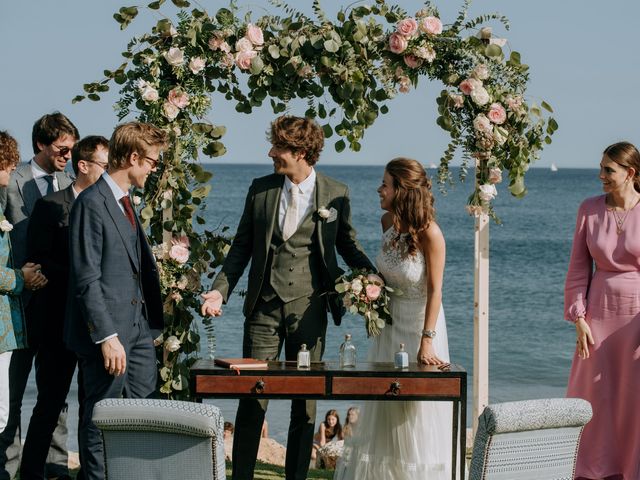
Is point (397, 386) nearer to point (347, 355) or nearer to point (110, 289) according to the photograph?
point (347, 355)

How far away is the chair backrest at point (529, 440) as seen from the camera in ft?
Answer: 12.5

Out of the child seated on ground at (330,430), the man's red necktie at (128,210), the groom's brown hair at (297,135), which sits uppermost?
the groom's brown hair at (297,135)

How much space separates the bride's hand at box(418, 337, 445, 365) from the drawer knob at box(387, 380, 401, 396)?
28 cm

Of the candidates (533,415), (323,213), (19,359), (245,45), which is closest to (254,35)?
(245,45)

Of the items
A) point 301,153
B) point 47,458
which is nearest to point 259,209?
point 301,153

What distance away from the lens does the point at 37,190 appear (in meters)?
5.60

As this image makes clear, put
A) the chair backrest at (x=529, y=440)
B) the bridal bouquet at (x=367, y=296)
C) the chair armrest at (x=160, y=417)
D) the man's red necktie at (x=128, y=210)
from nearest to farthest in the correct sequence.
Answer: the chair armrest at (x=160, y=417), the chair backrest at (x=529, y=440), the man's red necktie at (x=128, y=210), the bridal bouquet at (x=367, y=296)

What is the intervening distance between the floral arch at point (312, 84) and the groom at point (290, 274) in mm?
548

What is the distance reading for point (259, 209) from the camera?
543 cm

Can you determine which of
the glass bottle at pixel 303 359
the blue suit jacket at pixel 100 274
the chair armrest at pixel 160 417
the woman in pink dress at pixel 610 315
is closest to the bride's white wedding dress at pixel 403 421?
the glass bottle at pixel 303 359

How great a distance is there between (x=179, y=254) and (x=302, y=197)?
36.8 inches

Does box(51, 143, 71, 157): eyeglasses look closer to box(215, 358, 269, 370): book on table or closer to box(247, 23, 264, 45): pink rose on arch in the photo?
box(247, 23, 264, 45): pink rose on arch

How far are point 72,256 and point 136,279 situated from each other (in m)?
0.33

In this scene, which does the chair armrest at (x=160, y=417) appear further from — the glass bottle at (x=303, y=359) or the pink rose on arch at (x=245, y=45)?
the pink rose on arch at (x=245, y=45)
